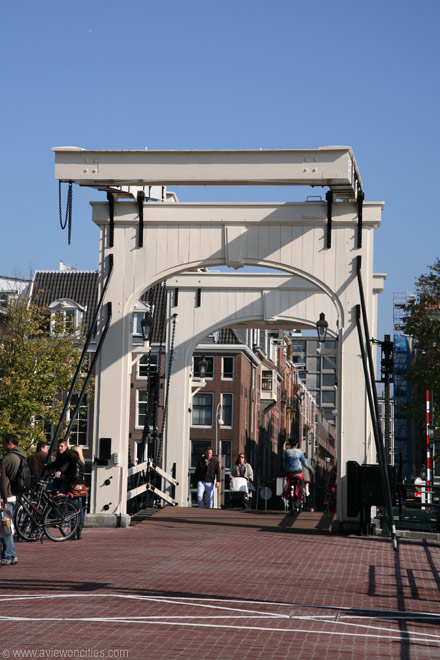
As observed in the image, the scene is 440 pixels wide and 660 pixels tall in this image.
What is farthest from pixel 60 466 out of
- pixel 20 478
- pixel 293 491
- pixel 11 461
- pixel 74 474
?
pixel 293 491

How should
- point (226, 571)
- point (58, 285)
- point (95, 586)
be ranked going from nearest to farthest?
point (95, 586) < point (226, 571) < point (58, 285)

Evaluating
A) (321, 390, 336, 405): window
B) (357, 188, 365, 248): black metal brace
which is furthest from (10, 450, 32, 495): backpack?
(321, 390, 336, 405): window

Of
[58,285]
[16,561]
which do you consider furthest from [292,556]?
[58,285]

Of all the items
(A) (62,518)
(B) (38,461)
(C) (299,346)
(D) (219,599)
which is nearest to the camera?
(D) (219,599)

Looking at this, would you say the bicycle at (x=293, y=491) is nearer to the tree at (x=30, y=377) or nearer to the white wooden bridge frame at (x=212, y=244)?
the white wooden bridge frame at (x=212, y=244)

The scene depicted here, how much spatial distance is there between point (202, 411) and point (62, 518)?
143 ft

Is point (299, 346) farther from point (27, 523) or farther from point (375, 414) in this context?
point (27, 523)

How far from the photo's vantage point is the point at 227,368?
59.5m

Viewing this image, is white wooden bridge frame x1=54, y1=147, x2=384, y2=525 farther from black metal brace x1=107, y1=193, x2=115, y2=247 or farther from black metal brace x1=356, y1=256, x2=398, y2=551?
black metal brace x1=356, y1=256, x2=398, y2=551

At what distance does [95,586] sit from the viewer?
9.77m

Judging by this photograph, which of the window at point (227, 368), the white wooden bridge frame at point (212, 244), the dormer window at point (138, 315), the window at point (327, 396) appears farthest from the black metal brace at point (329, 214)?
the window at point (327, 396)

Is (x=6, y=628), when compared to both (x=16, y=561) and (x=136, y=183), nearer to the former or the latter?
(x=16, y=561)

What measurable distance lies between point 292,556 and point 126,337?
627cm

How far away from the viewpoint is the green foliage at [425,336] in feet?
107
